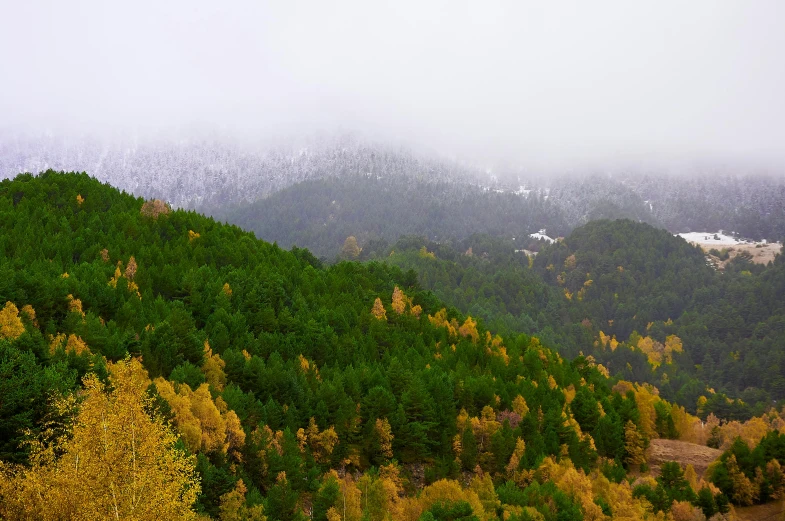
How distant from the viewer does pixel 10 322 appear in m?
66.6

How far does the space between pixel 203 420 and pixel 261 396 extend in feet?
61.6

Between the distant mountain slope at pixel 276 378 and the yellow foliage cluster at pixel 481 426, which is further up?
the distant mountain slope at pixel 276 378

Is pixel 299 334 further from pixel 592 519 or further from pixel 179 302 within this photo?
pixel 592 519

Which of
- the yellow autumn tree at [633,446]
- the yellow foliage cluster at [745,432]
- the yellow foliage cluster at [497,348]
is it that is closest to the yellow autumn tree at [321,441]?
the yellow foliage cluster at [497,348]

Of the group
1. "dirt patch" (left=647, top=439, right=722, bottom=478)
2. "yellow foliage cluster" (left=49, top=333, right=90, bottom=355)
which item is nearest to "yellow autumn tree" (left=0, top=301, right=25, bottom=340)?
"yellow foliage cluster" (left=49, top=333, right=90, bottom=355)

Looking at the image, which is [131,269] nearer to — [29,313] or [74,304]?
[74,304]

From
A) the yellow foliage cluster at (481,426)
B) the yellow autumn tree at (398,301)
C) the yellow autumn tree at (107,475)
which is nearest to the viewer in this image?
the yellow autumn tree at (107,475)

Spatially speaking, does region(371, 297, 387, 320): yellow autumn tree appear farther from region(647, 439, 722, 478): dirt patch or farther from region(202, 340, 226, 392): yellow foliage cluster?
region(647, 439, 722, 478): dirt patch

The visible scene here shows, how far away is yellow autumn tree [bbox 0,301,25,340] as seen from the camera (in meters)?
62.3

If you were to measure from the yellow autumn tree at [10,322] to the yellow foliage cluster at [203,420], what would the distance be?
15270mm

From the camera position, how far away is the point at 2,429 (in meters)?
40.8

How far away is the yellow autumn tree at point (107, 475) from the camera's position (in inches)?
1072

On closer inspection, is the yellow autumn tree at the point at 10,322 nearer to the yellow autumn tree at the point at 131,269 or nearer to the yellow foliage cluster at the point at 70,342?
the yellow foliage cluster at the point at 70,342

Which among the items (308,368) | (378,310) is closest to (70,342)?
(308,368)
